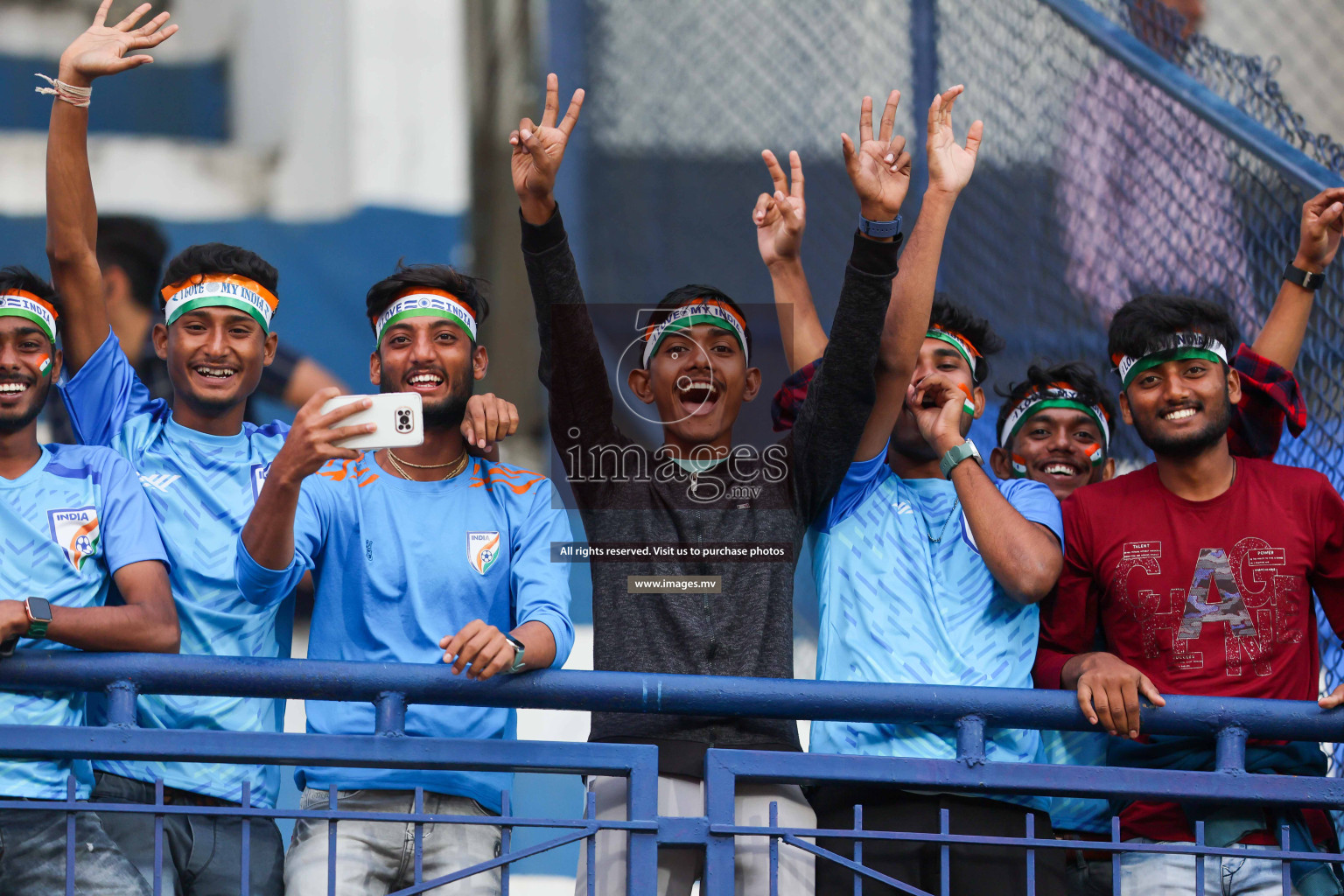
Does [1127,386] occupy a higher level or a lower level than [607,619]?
higher

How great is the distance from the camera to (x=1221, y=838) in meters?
2.80

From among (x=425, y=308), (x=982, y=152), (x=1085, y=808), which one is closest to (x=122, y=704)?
(x=425, y=308)

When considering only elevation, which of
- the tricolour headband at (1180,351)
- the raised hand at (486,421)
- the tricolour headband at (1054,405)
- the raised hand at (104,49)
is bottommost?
the raised hand at (486,421)

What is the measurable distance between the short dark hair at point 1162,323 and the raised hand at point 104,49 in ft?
7.14

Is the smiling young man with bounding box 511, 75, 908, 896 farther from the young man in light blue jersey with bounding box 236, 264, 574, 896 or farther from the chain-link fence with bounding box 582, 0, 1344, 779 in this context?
the chain-link fence with bounding box 582, 0, 1344, 779

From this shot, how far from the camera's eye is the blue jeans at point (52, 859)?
101 inches

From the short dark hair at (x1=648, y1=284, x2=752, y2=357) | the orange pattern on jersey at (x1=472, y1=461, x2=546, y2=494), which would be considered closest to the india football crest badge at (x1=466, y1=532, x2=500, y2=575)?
the orange pattern on jersey at (x1=472, y1=461, x2=546, y2=494)

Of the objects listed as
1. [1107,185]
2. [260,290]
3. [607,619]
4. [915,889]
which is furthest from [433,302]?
[1107,185]

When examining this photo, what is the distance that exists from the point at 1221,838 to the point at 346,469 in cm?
191

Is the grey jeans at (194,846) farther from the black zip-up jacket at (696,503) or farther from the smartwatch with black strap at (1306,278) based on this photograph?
the smartwatch with black strap at (1306,278)

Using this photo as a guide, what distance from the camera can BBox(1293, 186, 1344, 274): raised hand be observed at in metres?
3.34

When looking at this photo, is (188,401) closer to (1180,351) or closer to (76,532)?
(76,532)

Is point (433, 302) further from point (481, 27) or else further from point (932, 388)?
point (481, 27)

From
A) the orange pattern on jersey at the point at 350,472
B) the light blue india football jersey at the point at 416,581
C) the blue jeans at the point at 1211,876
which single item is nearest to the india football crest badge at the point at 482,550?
the light blue india football jersey at the point at 416,581
